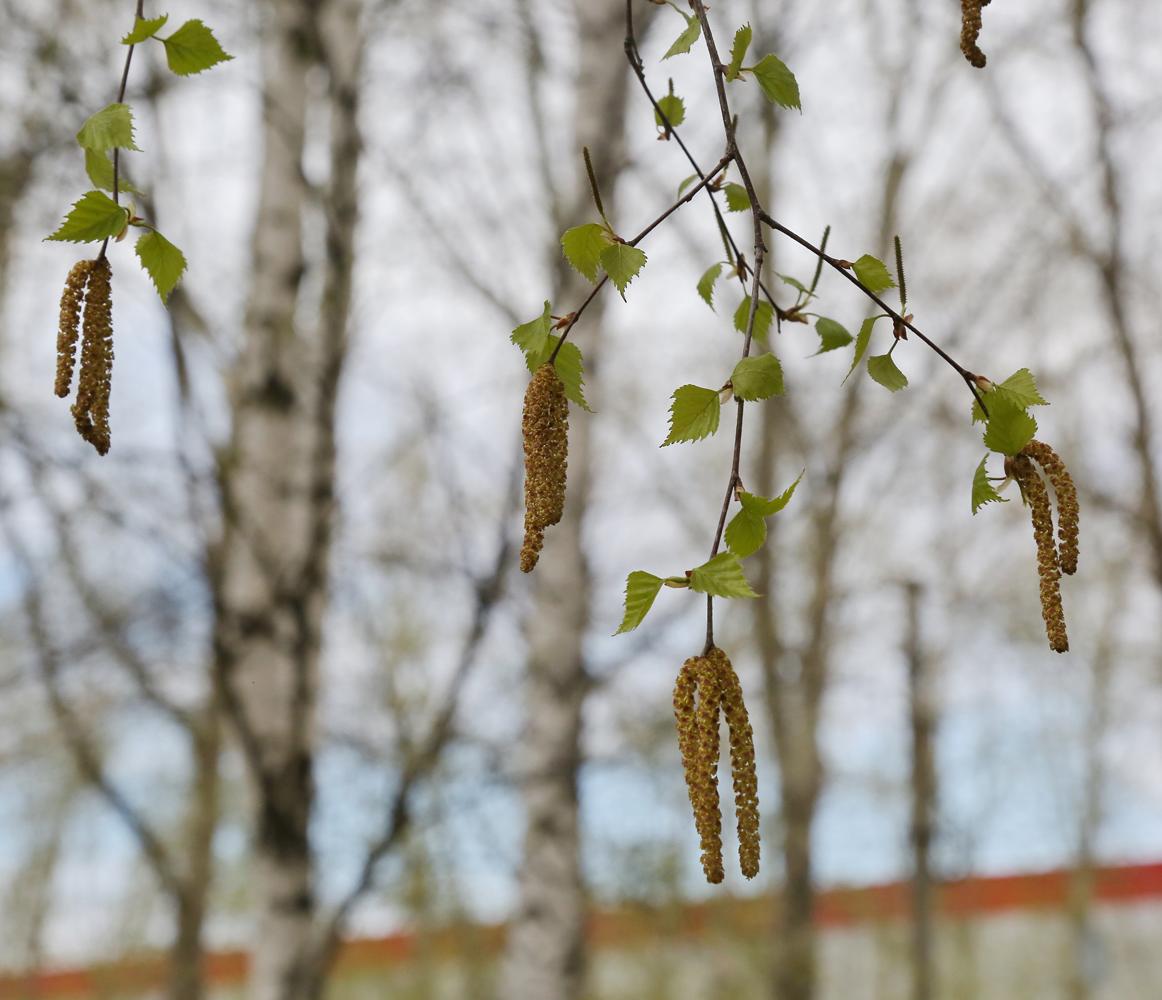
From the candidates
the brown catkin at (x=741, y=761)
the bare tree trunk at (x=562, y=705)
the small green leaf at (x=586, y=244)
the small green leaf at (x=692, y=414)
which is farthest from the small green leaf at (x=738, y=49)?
the bare tree trunk at (x=562, y=705)

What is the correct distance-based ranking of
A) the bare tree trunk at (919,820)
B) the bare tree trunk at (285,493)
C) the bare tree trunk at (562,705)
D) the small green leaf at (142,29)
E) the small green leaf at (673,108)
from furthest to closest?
1. the bare tree trunk at (919,820)
2. the bare tree trunk at (562,705)
3. the bare tree trunk at (285,493)
4. the small green leaf at (673,108)
5. the small green leaf at (142,29)

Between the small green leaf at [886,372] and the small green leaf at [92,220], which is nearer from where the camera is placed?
the small green leaf at [92,220]

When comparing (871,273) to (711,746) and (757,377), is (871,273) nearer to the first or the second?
(757,377)

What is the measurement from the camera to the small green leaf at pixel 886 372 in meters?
1.05

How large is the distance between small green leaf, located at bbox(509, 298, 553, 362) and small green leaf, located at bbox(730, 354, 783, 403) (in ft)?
0.47

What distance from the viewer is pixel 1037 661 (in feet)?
41.1

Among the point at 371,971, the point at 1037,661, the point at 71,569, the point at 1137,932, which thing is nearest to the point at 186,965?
the point at 71,569

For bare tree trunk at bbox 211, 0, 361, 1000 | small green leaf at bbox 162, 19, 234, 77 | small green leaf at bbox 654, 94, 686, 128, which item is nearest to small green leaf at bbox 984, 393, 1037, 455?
small green leaf at bbox 654, 94, 686, 128

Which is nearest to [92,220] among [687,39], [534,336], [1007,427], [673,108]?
[534,336]

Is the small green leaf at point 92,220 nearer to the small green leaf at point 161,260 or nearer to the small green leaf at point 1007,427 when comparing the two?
the small green leaf at point 161,260

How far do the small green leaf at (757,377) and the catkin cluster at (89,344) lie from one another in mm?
481

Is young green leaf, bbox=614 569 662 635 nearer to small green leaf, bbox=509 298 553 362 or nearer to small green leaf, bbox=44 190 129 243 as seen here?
small green leaf, bbox=509 298 553 362

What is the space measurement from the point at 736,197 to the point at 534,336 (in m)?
0.34

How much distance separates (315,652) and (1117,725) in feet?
42.5
